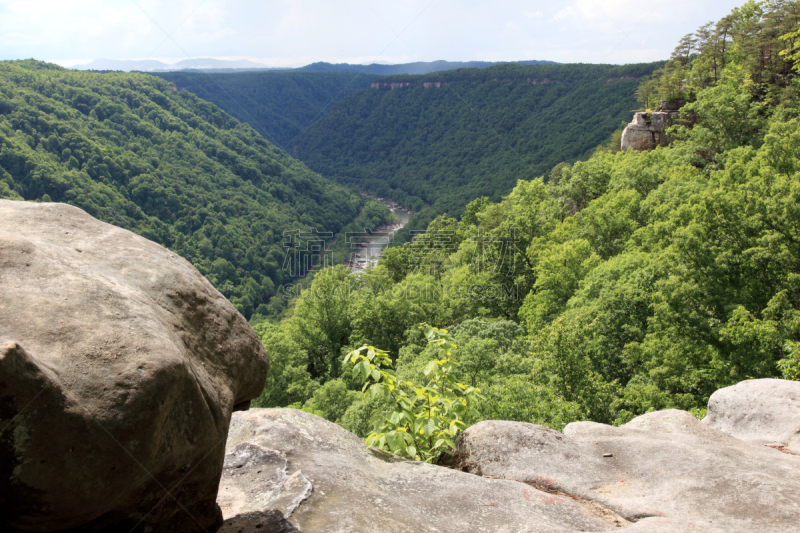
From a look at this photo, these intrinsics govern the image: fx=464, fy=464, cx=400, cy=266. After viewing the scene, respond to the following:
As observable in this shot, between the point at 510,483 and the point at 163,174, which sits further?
the point at 163,174

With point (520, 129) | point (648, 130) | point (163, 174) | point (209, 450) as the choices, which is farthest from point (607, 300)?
point (520, 129)

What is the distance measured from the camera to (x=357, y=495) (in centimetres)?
542

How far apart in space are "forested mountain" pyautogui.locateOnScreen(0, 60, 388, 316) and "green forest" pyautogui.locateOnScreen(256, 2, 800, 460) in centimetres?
5945

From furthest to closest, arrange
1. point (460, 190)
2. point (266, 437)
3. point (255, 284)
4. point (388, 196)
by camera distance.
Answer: point (388, 196)
point (460, 190)
point (255, 284)
point (266, 437)

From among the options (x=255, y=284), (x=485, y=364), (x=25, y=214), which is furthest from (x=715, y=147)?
(x=255, y=284)

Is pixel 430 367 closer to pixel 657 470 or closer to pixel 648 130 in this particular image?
pixel 657 470

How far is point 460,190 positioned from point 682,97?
349 feet

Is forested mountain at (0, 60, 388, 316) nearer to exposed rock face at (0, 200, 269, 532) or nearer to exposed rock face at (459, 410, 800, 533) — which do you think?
exposed rock face at (459, 410, 800, 533)

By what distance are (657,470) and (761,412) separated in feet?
15.0

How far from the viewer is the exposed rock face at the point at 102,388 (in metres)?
3.19

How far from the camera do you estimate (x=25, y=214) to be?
5086 mm

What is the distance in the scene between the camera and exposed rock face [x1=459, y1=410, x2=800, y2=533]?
5.54 m

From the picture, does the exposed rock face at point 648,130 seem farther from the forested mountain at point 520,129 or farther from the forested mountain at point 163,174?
the forested mountain at point 163,174

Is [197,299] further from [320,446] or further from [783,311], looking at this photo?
[783,311]
